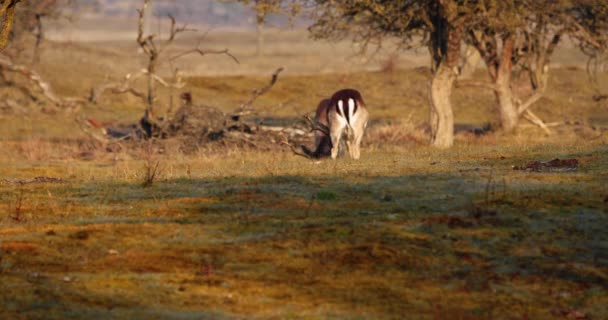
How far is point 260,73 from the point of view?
6881 cm

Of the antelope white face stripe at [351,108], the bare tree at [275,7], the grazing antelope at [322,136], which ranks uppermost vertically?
the bare tree at [275,7]

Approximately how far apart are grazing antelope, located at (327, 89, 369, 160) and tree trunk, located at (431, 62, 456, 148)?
21.1 feet

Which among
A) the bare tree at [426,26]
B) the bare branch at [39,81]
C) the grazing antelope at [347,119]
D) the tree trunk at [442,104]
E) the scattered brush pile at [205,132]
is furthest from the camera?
the bare branch at [39,81]

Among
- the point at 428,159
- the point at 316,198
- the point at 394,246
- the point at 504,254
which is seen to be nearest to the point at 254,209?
the point at 316,198

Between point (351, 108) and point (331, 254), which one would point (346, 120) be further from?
point (331, 254)

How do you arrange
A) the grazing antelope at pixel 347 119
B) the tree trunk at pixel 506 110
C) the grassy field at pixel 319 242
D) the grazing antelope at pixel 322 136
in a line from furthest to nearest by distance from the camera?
the tree trunk at pixel 506 110 → the grazing antelope at pixel 322 136 → the grazing antelope at pixel 347 119 → the grassy field at pixel 319 242

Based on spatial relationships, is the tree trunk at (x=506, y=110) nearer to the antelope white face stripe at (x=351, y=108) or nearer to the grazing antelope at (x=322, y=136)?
the grazing antelope at (x=322, y=136)

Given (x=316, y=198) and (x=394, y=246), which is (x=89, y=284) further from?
(x=316, y=198)

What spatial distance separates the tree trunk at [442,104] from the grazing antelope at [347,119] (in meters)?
6.45

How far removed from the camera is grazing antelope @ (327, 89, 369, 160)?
23188 mm

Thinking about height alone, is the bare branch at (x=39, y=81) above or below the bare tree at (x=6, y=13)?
below

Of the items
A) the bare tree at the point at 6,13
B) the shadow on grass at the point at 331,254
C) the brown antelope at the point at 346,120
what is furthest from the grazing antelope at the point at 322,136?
the shadow on grass at the point at 331,254

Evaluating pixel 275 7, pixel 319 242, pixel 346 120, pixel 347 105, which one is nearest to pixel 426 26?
pixel 275 7

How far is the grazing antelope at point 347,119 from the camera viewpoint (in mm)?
23188
